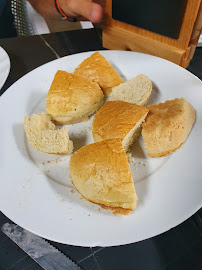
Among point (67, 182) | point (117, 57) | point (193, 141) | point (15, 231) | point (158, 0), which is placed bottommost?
point (15, 231)

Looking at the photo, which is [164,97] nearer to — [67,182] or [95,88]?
[95,88]

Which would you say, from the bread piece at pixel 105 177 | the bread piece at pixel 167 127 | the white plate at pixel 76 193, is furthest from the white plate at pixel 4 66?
the bread piece at pixel 167 127

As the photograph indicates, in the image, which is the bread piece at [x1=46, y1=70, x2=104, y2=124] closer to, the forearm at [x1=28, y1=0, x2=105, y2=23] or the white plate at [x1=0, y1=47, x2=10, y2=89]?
the white plate at [x1=0, y1=47, x2=10, y2=89]

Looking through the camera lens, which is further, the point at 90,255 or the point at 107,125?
the point at 107,125

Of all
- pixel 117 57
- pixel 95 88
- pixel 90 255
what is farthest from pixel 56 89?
pixel 90 255

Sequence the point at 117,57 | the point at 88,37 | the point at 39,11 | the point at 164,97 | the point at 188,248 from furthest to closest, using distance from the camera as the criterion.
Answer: the point at 39,11
the point at 88,37
the point at 117,57
the point at 164,97
the point at 188,248

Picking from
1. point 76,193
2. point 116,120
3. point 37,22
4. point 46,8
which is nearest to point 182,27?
point 116,120

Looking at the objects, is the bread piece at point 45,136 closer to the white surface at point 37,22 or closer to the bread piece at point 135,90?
the bread piece at point 135,90
